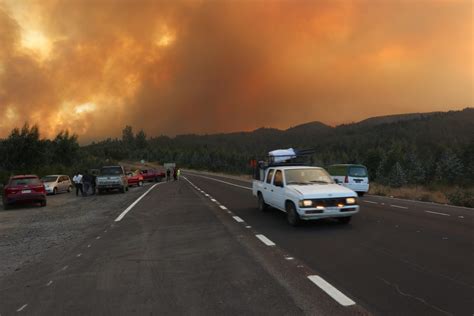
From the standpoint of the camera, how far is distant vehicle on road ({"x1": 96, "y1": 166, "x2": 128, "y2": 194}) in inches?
1147

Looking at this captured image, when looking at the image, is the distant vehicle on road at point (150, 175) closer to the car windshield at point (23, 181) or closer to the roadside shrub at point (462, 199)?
the car windshield at point (23, 181)

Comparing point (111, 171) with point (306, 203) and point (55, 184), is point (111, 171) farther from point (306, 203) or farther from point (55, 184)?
point (306, 203)

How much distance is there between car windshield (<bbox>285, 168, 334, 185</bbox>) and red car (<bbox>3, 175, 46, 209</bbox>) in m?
14.5

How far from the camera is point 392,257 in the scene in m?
7.15

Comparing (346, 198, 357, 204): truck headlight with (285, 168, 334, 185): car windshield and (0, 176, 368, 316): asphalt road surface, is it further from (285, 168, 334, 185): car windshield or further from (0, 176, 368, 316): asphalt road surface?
(285, 168, 334, 185): car windshield

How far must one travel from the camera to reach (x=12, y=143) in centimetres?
4059

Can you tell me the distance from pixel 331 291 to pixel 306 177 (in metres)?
6.89

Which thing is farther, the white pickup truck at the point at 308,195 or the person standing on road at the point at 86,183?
the person standing on road at the point at 86,183

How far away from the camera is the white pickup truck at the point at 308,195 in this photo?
33.7 ft

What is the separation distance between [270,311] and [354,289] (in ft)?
4.58

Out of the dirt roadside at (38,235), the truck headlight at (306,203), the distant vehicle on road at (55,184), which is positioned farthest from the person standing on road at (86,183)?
the truck headlight at (306,203)

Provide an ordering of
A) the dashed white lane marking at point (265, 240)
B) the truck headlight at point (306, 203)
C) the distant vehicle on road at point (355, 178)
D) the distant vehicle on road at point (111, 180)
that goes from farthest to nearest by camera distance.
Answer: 1. the distant vehicle on road at point (111, 180)
2. the distant vehicle on road at point (355, 178)
3. the truck headlight at point (306, 203)
4. the dashed white lane marking at point (265, 240)

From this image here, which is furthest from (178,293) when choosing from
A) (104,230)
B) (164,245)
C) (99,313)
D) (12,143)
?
(12,143)

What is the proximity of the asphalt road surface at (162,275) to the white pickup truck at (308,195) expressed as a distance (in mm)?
628
